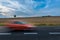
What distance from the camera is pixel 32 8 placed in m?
27.9

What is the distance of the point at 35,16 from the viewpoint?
29672 millimetres

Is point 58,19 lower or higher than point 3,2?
lower

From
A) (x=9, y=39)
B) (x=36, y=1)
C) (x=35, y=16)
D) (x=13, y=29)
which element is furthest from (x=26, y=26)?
(x=35, y=16)

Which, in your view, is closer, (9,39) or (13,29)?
(9,39)

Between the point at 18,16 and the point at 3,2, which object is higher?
the point at 3,2

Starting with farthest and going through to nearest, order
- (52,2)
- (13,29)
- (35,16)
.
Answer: (35,16) → (52,2) → (13,29)

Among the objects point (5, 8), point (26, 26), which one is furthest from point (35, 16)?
point (26, 26)

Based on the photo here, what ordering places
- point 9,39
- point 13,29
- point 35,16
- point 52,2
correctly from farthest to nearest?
point 35,16, point 52,2, point 13,29, point 9,39

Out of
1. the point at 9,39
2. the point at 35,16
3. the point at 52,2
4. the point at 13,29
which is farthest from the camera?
the point at 35,16

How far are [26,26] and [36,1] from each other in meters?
15.5

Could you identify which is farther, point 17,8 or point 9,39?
A: point 17,8

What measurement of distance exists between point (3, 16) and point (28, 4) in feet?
13.9

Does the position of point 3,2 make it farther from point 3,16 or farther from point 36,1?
point 36,1

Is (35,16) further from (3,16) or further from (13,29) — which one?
(13,29)
